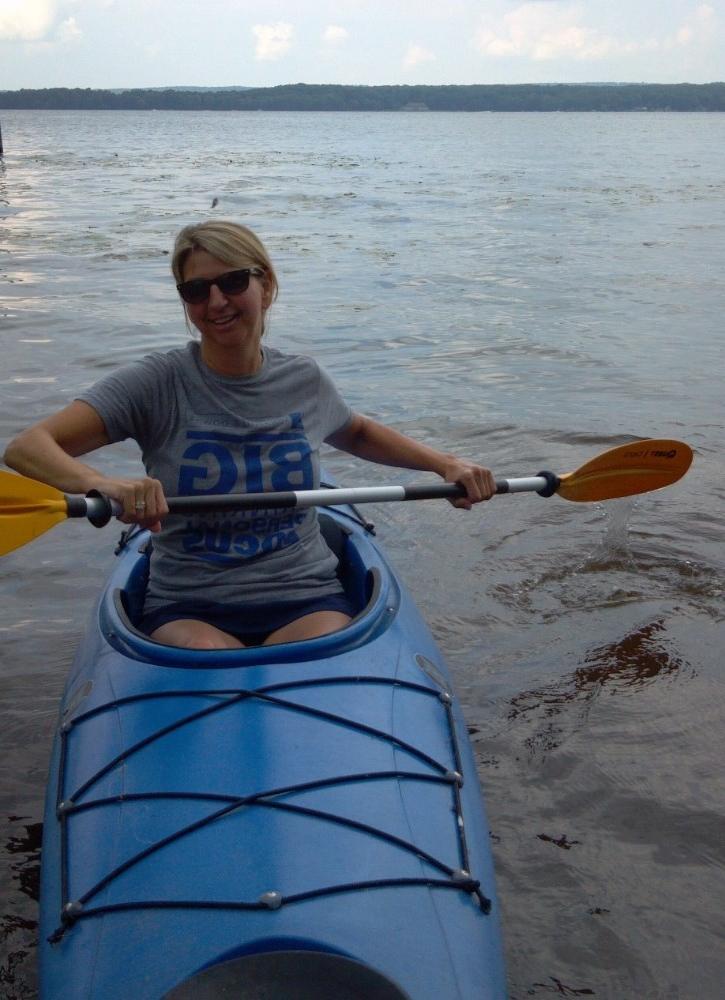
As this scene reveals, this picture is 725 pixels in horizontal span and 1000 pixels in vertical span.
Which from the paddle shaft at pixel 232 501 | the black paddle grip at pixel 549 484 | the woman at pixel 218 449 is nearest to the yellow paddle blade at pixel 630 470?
the black paddle grip at pixel 549 484

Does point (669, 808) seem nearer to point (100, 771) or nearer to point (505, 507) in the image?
point (100, 771)

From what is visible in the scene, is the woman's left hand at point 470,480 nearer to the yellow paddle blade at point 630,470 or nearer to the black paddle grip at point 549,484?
the black paddle grip at point 549,484

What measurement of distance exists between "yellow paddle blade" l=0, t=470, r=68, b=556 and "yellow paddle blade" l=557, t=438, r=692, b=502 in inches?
72.5

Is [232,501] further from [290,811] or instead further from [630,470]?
[630,470]

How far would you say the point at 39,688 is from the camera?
412cm

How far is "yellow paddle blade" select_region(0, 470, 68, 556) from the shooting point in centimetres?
301

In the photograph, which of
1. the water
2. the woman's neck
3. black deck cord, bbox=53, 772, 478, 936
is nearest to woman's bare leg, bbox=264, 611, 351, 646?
black deck cord, bbox=53, 772, 478, 936

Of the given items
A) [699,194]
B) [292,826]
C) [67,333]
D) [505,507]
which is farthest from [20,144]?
[292,826]

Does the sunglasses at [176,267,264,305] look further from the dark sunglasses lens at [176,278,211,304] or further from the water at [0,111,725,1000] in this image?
the water at [0,111,725,1000]

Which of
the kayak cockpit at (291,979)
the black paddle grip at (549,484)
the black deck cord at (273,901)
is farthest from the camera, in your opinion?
the black paddle grip at (549,484)

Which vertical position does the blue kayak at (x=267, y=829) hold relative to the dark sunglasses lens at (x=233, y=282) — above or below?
below

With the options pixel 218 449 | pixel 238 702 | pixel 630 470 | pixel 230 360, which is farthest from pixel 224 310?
pixel 630 470

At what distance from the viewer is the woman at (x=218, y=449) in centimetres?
292

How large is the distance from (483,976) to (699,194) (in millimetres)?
24858
